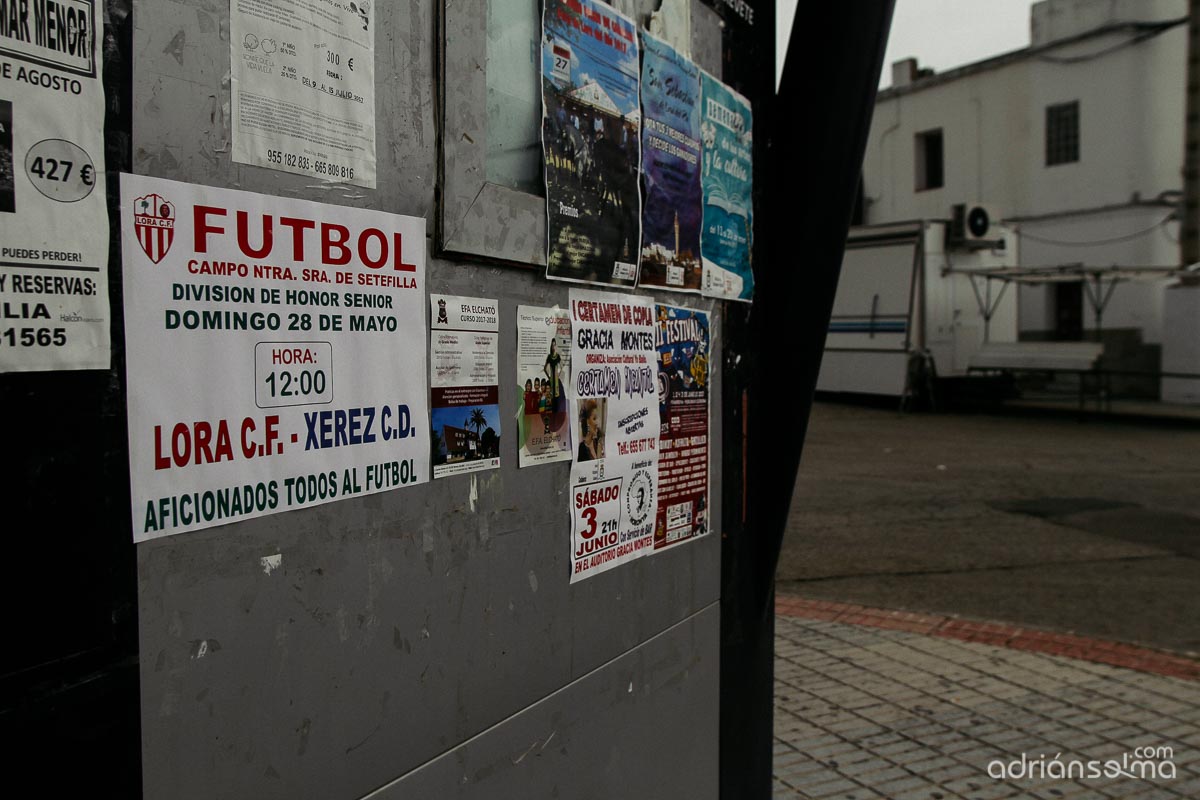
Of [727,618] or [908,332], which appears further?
[908,332]

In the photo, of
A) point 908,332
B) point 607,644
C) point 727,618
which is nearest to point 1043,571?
point 727,618

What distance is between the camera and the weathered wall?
1.34 meters

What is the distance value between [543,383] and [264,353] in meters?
0.71

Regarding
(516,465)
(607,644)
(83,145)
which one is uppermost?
(83,145)

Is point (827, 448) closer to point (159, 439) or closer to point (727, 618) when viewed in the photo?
point (727, 618)

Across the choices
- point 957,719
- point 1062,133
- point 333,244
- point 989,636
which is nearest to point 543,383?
point 333,244

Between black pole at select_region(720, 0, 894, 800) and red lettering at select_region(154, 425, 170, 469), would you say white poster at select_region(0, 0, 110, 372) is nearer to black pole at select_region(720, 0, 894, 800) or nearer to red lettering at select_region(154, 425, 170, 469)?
red lettering at select_region(154, 425, 170, 469)

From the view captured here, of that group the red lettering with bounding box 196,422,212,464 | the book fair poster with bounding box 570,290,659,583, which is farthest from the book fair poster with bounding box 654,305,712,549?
the red lettering with bounding box 196,422,212,464

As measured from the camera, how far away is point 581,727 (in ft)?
7.27

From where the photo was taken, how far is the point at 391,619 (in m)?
1.69

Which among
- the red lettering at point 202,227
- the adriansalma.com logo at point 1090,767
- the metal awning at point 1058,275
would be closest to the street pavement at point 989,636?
the adriansalma.com logo at point 1090,767

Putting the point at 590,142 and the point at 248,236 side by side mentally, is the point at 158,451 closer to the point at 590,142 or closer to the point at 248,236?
the point at 248,236

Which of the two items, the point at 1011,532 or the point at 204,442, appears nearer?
the point at 204,442

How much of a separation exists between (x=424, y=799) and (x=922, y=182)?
3158 centimetres
